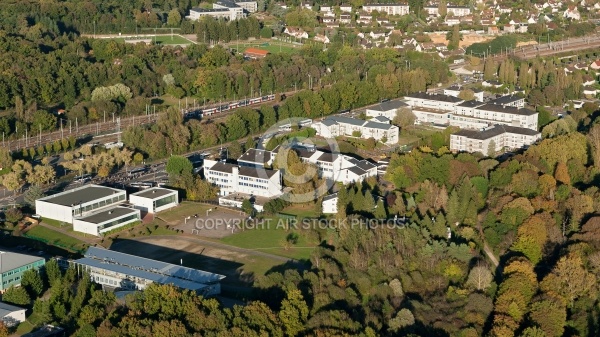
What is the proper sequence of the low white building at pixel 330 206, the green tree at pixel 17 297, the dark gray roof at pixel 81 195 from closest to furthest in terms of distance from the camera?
the green tree at pixel 17 297 < the dark gray roof at pixel 81 195 < the low white building at pixel 330 206

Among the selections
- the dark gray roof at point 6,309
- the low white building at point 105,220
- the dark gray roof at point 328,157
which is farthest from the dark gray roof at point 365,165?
the dark gray roof at point 6,309

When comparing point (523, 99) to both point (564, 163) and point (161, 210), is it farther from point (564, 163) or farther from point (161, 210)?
point (161, 210)

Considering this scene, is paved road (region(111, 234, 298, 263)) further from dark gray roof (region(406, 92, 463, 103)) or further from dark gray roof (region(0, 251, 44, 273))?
dark gray roof (region(406, 92, 463, 103))

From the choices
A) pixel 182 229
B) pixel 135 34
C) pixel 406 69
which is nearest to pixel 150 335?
pixel 182 229

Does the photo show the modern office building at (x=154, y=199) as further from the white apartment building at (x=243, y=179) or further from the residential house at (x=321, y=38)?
the residential house at (x=321, y=38)

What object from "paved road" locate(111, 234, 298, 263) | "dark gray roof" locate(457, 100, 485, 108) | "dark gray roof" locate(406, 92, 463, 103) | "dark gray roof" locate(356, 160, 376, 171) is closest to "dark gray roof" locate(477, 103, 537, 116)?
"dark gray roof" locate(457, 100, 485, 108)

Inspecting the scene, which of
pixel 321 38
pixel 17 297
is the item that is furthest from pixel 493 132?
pixel 321 38
